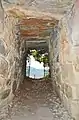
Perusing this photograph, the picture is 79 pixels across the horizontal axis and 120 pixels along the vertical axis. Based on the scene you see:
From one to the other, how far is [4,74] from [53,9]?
0.74 m

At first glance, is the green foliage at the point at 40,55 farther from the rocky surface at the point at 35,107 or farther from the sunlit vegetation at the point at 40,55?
the rocky surface at the point at 35,107

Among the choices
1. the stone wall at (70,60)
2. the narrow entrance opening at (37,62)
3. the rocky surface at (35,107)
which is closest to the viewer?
the stone wall at (70,60)

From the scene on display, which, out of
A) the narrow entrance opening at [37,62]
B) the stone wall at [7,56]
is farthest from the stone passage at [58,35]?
the narrow entrance opening at [37,62]

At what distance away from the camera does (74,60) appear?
201 centimetres

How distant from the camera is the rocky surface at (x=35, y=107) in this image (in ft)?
7.00

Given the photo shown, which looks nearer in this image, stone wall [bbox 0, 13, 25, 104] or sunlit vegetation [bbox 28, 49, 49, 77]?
stone wall [bbox 0, 13, 25, 104]

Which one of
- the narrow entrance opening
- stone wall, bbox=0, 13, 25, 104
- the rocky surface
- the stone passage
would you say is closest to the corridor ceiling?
the stone passage

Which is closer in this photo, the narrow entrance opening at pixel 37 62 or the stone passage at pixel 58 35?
the stone passage at pixel 58 35

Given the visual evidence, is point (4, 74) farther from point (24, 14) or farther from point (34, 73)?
point (34, 73)

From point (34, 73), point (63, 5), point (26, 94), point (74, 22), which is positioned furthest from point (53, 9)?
point (34, 73)

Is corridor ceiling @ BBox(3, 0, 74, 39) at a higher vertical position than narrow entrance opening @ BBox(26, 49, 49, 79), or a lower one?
higher

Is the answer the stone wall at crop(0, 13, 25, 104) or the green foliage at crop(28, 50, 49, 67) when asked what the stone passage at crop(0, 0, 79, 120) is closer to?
the stone wall at crop(0, 13, 25, 104)

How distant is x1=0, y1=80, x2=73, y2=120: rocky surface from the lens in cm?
213

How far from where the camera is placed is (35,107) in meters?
2.42
